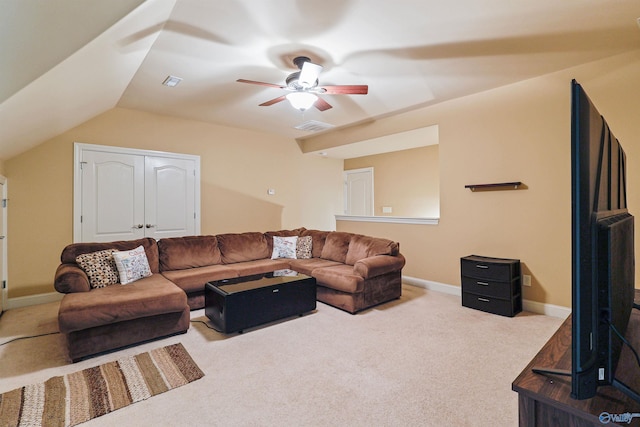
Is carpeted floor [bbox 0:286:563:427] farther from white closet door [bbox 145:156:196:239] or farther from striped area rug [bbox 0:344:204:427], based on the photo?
white closet door [bbox 145:156:196:239]

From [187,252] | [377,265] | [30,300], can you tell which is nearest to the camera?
[377,265]

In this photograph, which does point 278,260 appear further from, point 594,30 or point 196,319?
point 594,30

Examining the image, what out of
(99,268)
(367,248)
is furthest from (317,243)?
(99,268)

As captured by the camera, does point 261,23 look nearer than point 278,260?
Yes

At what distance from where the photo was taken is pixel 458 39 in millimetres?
2629

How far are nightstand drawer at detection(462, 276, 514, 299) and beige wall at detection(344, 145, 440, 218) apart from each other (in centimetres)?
254

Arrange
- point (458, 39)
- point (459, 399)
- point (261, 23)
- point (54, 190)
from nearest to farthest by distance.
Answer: point (459, 399)
point (261, 23)
point (458, 39)
point (54, 190)

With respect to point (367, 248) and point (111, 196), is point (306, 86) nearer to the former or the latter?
point (367, 248)

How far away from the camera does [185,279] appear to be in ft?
11.7

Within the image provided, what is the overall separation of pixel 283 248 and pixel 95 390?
9.75 ft

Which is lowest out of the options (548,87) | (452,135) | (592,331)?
(592,331)

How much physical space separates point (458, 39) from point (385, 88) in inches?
46.0

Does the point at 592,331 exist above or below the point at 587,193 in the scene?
below

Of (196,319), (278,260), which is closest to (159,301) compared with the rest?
(196,319)
